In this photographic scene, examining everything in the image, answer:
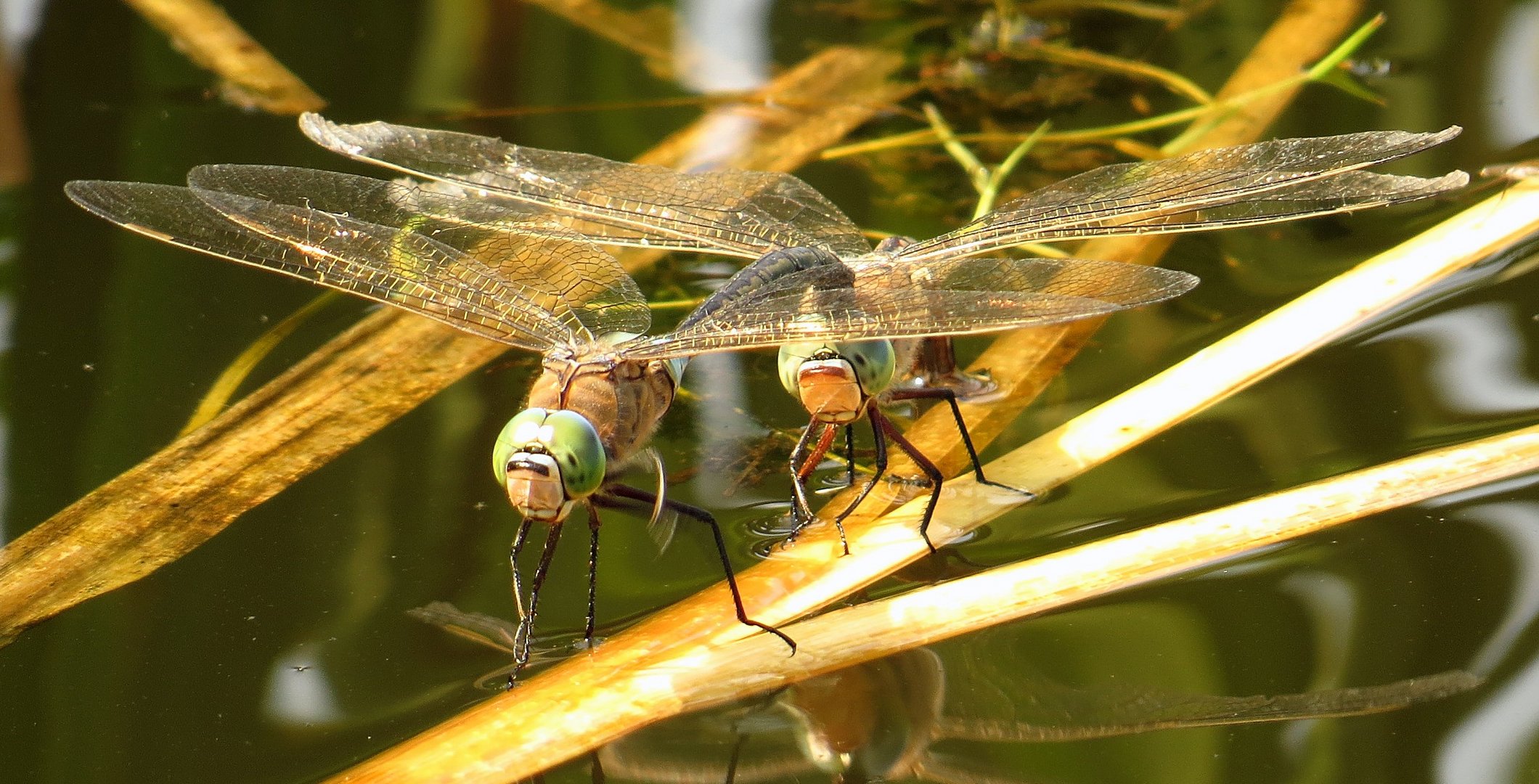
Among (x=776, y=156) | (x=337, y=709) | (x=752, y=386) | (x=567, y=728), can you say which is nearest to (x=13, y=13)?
(x=776, y=156)

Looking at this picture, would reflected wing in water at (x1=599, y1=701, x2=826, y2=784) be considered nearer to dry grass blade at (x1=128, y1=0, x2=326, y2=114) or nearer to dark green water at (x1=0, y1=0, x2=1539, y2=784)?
dark green water at (x1=0, y1=0, x2=1539, y2=784)

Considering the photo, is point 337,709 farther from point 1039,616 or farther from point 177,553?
point 1039,616

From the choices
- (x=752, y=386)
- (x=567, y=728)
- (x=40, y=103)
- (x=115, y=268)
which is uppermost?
(x=40, y=103)

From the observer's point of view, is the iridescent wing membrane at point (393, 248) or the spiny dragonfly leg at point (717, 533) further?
the iridescent wing membrane at point (393, 248)

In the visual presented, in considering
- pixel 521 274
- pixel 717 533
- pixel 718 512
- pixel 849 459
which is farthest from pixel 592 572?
pixel 521 274

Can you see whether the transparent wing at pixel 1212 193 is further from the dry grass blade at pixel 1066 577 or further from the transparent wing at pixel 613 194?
the dry grass blade at pixel 1066 577

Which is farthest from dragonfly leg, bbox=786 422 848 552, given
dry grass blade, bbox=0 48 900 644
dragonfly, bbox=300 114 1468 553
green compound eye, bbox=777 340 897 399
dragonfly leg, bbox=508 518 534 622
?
dry grass blade, bbox=0 48 900 644

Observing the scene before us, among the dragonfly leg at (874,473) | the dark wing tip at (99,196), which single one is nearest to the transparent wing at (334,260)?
the dark wing tip at (99,196)
